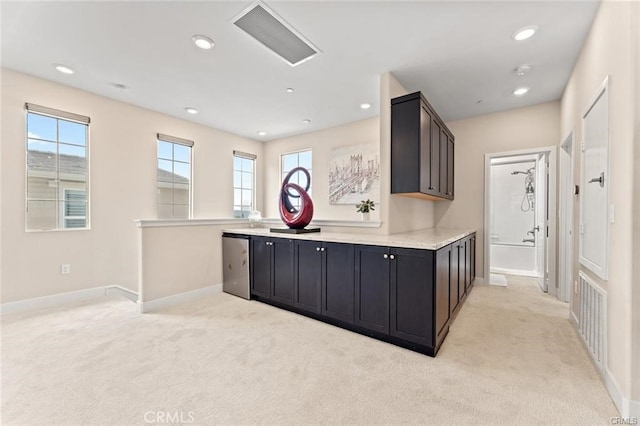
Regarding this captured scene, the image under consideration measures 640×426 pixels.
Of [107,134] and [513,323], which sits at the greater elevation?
[107,134]

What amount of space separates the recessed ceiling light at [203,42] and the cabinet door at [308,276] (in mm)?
2182

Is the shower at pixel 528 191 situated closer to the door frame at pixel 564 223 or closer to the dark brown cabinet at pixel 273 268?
the door frame at pixel 564 223

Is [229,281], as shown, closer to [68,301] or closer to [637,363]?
[68,301]

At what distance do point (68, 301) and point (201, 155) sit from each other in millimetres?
2922

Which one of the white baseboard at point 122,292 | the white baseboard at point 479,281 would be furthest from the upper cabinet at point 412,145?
the white baseboard at point 122,292

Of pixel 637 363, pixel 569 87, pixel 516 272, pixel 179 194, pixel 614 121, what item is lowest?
pixel 516 272

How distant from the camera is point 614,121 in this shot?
1755 mm

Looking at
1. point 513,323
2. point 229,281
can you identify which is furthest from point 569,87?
point 229,281

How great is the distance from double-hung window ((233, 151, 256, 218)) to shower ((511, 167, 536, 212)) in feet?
18.7

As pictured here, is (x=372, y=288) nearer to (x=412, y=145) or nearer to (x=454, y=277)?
(x=454, y=277)

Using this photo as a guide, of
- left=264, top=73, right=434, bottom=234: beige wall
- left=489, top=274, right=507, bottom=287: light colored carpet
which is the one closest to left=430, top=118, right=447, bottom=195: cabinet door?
left=264, top=73, right=434, bottom=234: beige wall

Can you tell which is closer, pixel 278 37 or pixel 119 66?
pixel 278 37

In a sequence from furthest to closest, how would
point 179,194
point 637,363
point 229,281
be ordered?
1. point 179,194
2. point 229,281
3. point 637,363

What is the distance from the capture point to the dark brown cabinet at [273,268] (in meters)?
3.20
